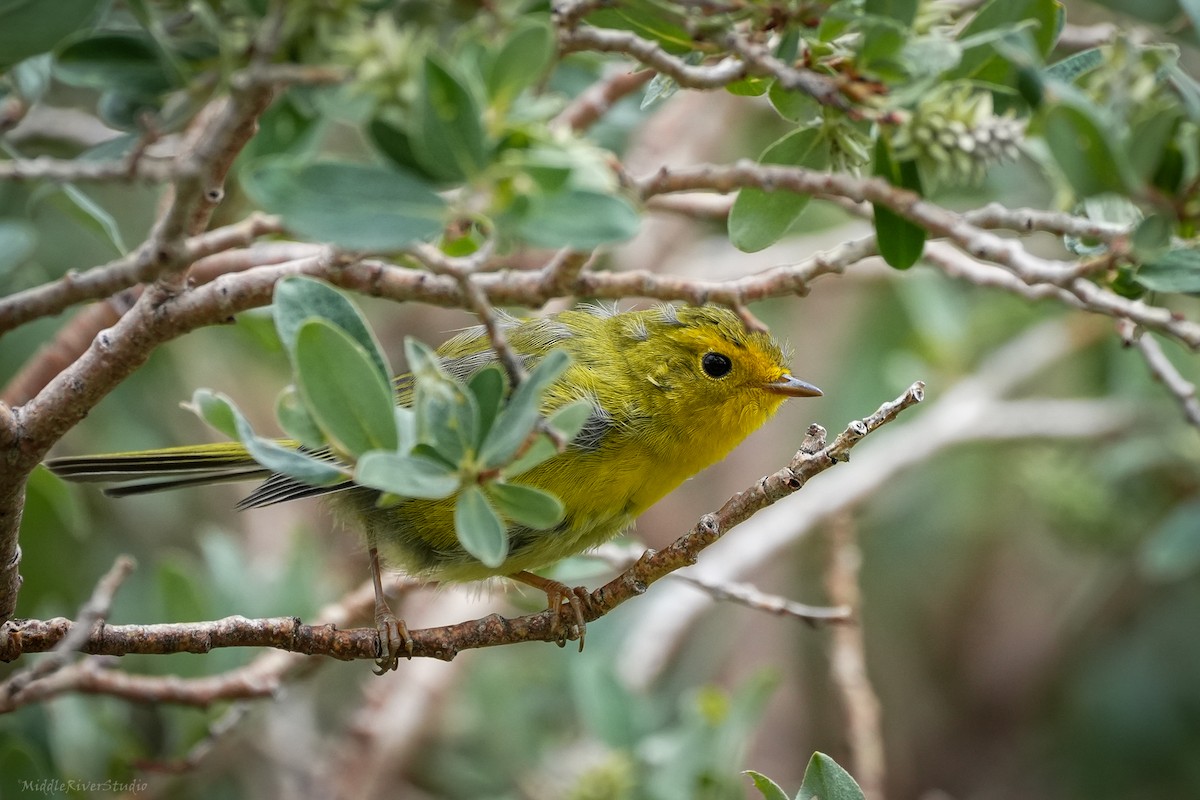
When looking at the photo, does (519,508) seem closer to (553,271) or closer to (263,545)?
(553,271)

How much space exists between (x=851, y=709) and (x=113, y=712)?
2.51 meters

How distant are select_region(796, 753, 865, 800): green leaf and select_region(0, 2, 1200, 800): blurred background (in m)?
1.11

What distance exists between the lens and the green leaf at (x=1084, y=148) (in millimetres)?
1526

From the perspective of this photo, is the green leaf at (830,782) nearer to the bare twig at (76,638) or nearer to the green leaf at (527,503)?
the green leaf at (527,503)

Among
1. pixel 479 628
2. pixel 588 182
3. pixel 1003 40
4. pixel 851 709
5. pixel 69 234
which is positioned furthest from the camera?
→ pixel 69 234

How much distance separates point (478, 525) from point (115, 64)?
2.95ft

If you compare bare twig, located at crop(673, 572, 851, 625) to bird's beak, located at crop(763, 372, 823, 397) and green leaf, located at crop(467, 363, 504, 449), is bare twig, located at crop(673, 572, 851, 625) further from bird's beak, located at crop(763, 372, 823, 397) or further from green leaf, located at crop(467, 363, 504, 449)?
green leaf, located at crop(467, 363, 504, 449)

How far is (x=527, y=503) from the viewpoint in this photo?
5.25 ft

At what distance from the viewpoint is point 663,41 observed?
1941mm

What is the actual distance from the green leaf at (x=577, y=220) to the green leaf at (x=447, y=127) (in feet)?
0.30

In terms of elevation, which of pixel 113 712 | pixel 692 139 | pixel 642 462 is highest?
pixel 642 462

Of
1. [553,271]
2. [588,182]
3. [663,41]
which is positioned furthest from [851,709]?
[588,182]

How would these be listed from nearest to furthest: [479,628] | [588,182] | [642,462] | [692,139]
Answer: [588,182]
[479,628]
[642,462]
[692,139]

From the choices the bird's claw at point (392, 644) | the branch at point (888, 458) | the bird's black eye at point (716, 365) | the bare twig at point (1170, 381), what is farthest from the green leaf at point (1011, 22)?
the branch at point (888, 458)
